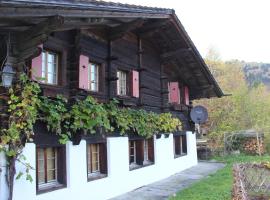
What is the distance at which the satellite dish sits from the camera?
17328mm

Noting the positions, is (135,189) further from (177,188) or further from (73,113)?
(73,113)

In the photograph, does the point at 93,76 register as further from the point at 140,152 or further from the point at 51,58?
the point at 140,152

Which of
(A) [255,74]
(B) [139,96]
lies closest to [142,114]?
(B) [139,96]

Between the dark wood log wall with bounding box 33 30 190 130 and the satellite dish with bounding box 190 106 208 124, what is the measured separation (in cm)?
86

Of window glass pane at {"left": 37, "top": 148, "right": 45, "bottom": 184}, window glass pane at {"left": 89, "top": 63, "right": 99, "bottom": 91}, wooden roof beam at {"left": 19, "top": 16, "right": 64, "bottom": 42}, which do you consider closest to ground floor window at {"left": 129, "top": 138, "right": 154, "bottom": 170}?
window glass pane at {"left": 89, "top": 63, "right": 99, "bottom": 91}

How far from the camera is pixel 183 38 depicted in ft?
45.2

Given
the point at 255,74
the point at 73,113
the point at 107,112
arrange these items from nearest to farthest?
the point at 73,113 < the point at 107,112 < the point at 255,74

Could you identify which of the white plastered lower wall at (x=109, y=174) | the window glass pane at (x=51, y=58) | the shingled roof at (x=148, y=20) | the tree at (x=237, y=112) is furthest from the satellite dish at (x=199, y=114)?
the window glass pane at (x=51, y=58)

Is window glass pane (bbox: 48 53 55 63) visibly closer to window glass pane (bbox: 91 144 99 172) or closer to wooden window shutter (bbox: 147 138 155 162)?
window glass pane (bbox: 91 144 99 172)

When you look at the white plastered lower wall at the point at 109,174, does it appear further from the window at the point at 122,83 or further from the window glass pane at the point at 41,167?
the window at the point at 122,83

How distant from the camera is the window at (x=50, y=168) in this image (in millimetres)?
8133

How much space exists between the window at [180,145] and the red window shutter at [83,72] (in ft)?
27.5

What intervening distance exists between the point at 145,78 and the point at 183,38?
2.03 metres

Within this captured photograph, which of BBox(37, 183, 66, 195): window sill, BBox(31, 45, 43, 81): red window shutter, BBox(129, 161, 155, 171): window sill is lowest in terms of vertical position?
BBox(37, 183, 66, 195): window sill
